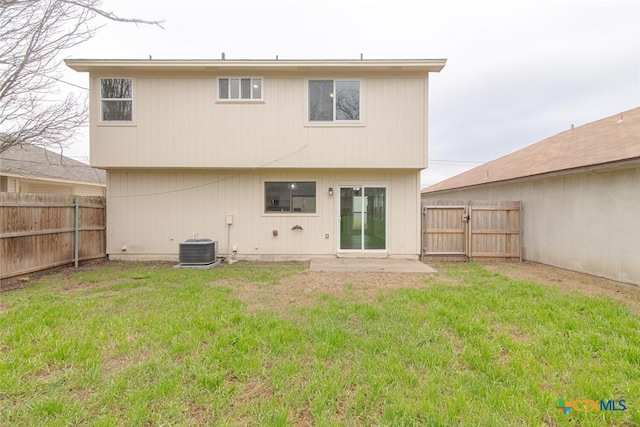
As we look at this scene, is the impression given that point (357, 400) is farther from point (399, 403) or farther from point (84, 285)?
Answer: point (84, 285)

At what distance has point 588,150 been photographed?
7.47 m

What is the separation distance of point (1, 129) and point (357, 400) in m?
9.94

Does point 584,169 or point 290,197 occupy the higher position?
point 584,169

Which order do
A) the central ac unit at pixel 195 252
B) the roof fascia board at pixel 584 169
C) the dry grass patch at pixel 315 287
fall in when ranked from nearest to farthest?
1. the dry grass patch at pixel 315 287
2. the roof fascia board at pixel 584 169
3. the central ac unit at pixel 195 252

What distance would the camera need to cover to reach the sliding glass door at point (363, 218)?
831cm

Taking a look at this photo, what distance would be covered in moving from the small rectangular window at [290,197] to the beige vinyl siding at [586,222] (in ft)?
22.0

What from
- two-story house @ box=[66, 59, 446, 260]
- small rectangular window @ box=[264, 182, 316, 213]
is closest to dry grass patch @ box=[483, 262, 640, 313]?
two-story house @ box=[66, 59, 446, 260]

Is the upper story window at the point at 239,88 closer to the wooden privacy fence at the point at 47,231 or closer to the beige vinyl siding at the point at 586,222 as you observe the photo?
the wooden privacy fence at the point at 47,231

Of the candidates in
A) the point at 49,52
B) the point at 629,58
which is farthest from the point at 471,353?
the point at 629,58

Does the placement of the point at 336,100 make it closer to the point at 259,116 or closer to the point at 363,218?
the point at 259,116

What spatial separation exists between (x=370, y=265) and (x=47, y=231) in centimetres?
814

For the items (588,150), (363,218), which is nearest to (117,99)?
(363,218)

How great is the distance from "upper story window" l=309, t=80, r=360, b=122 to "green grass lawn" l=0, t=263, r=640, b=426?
5292mm

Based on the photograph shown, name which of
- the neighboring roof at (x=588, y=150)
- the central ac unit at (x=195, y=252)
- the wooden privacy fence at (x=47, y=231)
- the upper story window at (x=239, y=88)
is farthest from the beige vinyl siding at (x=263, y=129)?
the neighboring roof at (x=588, y=150)
